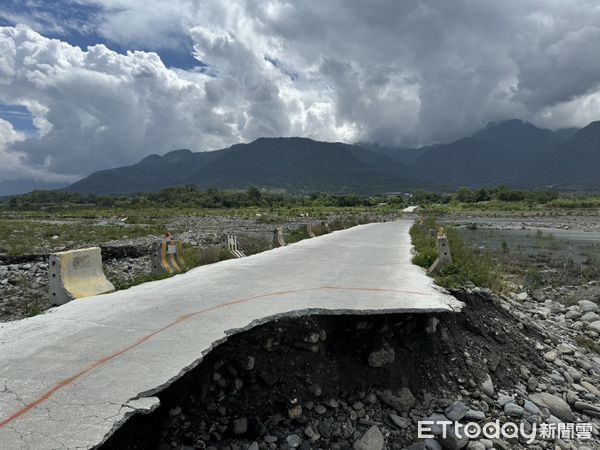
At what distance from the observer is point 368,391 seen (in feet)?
17.7

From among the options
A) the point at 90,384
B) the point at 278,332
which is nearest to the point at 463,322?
the point at 278,332

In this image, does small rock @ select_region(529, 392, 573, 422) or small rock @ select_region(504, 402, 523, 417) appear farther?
small rock @ select_region(529, 392, 573, 422)

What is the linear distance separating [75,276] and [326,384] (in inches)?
216

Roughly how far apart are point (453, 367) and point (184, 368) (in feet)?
13.0

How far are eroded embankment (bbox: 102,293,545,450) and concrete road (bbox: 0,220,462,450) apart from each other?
273mm

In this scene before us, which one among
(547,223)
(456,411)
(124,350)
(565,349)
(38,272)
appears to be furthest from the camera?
(547,223)

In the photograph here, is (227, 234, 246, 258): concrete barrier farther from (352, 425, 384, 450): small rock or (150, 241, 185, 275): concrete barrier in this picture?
(352, 425, 384, 450): small rock

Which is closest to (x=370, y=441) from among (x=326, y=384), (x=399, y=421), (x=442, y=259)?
(x=399, y=421)

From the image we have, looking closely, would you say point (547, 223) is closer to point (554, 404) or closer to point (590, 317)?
point (590, 317)

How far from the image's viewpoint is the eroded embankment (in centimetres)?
450

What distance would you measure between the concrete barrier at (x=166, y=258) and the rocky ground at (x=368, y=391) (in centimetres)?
565

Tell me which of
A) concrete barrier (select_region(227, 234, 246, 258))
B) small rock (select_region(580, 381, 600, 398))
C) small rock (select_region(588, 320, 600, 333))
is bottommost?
small rock (select_region(588, 320, 600, 333))

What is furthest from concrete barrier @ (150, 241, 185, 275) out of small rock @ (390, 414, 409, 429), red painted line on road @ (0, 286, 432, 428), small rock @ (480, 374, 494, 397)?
small rock @ (480, 374, 494, 397)

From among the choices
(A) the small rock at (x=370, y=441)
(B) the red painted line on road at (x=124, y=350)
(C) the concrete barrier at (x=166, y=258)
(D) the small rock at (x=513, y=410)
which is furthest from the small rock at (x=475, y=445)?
(C) the concrete barrier at (x=166, y=258)
